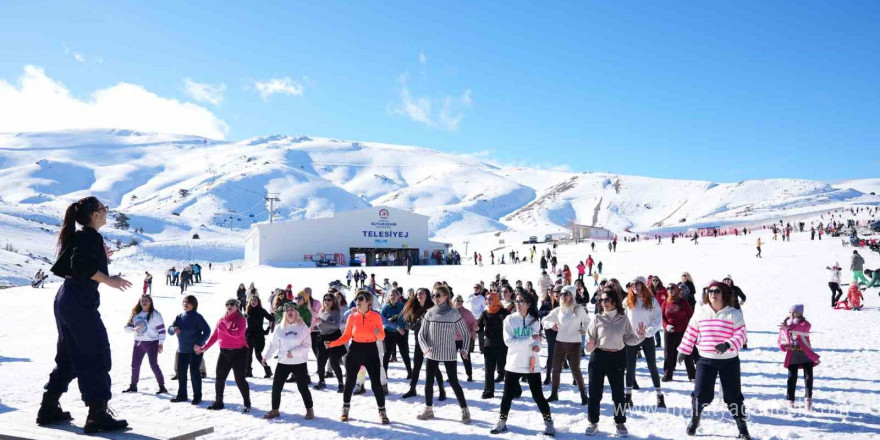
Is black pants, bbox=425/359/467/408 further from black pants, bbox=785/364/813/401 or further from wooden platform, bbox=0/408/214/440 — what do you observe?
black pants, bbox=785/364/813/401

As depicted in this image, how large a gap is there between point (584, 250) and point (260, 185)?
157340mm

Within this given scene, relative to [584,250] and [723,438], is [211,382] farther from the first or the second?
[584,250]

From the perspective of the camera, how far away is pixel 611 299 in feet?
22.0

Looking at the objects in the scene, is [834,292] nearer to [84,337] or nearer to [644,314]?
[644,314]

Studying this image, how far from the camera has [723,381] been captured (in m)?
6.03

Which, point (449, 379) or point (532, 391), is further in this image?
point (449, 379)

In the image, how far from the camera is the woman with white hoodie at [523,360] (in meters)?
6.53

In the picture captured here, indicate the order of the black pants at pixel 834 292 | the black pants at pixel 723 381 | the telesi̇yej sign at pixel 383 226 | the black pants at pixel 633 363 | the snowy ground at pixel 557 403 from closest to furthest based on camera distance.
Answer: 1. the black pants at pixel 723 381
2. the snowy ground at pixel 557 403
3. the black pants at pixel 633 363
4. the black pants at pixel 834 292
5. the telesi̇yej sign at pixel 383 226

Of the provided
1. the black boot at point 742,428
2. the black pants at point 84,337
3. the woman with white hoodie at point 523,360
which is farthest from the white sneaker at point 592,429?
the black pants at point 84,337

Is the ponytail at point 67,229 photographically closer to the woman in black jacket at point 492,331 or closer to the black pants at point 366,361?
the black pants at point 366,361

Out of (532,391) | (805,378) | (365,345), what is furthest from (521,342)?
(805,378)

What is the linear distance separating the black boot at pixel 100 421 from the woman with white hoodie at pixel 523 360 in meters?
3.98

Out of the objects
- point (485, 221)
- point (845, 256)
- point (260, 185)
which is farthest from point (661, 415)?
point (260, 185)

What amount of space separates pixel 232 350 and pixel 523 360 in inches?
152
